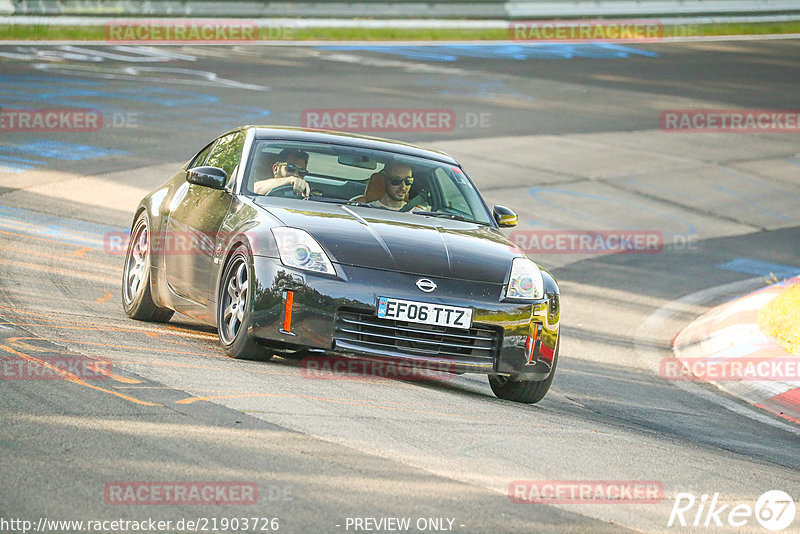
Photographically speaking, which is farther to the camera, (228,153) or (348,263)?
(228,153)

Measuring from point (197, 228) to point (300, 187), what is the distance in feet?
2.56

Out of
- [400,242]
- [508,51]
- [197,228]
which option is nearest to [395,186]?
[400,242]

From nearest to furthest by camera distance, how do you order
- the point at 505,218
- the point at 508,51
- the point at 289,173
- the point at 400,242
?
the point at 400,242 < the point at 289,173 < the point at 505,218 < the point at 508,51

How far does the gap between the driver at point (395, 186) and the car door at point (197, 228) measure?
3.38 feet

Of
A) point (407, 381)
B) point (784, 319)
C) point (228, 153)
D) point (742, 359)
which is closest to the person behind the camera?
point (407, 381)

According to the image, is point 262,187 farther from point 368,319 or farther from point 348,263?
point 368,319

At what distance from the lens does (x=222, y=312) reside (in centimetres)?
777

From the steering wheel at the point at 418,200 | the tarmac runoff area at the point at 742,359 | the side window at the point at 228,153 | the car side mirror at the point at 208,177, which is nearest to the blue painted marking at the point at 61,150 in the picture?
the side window at the point at 228,153

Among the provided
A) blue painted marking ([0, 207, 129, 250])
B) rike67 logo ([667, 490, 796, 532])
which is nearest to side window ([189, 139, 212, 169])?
blue painted marking ([0, 207, 129, 250])

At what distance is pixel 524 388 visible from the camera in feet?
25.7

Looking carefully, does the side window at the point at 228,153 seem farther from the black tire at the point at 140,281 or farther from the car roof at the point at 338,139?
the black tire at the point at 140,281

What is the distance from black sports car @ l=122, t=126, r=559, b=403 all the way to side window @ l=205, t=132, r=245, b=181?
16 millimetres

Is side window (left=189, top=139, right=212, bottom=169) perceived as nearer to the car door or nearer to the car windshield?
the car door

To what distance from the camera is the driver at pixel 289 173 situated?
831 centimetres
